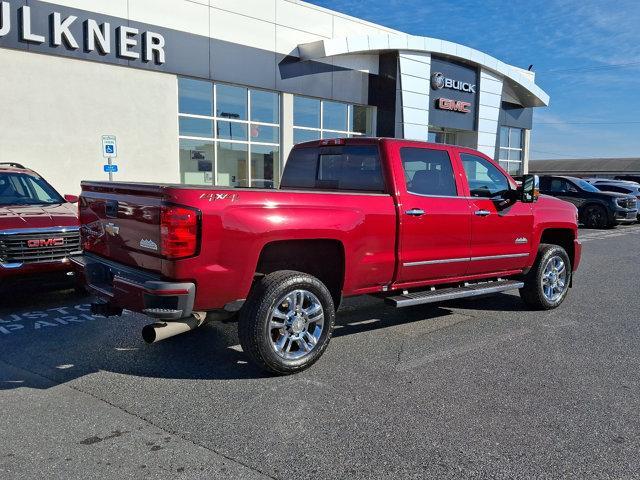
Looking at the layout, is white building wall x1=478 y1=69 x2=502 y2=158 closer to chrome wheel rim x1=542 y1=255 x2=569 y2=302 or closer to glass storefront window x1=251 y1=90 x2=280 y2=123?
glass storefront window x1=251 y1=90 x2=280 y2=123

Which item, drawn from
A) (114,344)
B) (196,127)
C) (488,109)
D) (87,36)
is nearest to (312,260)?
(114,344)

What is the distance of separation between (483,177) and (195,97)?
12.3m

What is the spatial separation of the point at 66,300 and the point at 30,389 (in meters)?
3.13

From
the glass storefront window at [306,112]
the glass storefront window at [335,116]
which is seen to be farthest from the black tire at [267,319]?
the glass storefront window at [335,116]

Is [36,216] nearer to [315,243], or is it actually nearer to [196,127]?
[315,243]

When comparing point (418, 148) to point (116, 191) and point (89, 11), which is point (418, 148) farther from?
point (89, 11)

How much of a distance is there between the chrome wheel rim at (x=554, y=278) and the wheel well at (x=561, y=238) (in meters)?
0.40

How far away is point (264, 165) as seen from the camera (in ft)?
62.0

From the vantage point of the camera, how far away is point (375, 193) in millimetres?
5191

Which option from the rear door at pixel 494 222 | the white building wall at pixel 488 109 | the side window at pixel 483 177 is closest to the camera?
the rear door at pixel 494 222

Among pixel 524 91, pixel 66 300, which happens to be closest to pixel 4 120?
pixel 66 300

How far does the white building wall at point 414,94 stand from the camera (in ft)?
71.5

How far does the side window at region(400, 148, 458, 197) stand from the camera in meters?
5.38

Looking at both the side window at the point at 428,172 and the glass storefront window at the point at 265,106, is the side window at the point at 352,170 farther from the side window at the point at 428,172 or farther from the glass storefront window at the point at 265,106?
the glass storefront window at the point at 265,106
